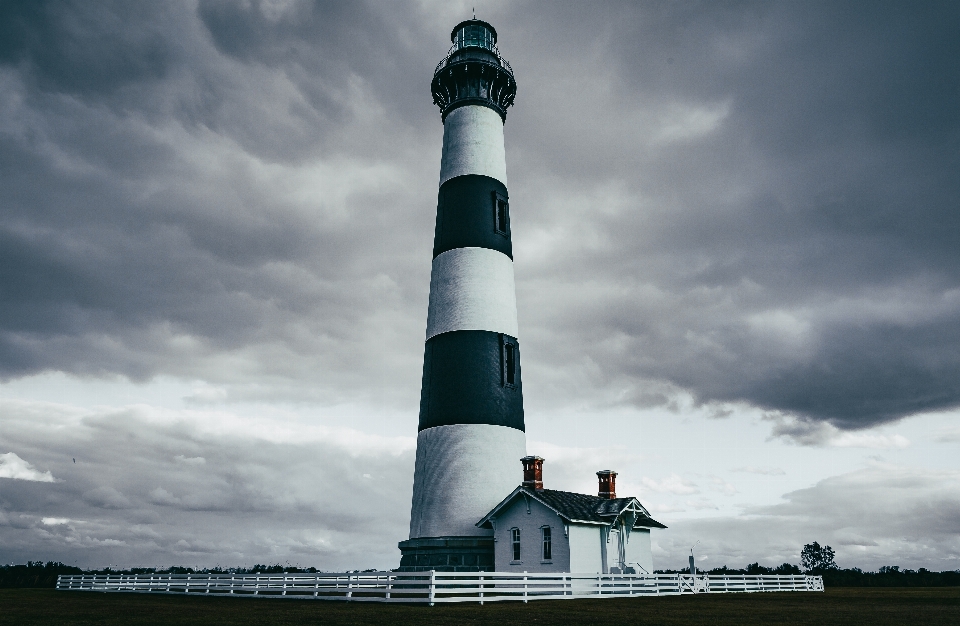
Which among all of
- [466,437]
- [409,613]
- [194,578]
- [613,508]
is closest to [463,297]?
[466,437]

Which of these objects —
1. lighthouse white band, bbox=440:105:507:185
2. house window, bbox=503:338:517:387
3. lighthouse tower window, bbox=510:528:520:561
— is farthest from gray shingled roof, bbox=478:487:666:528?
lighthouse white band, bbox=440:105:507:185

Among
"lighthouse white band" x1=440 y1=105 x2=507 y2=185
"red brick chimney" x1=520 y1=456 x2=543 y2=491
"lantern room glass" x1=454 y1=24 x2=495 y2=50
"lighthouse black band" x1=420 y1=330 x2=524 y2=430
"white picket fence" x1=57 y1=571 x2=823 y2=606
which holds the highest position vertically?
"lantern room glass" x1=454 y1=24 x2=495 y2=50

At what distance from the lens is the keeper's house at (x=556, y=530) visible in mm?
26172

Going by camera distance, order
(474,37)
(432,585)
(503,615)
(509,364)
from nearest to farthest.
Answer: (503,615)
(432,585)
(509,364)
(474,37)

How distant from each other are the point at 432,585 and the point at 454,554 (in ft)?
16.4

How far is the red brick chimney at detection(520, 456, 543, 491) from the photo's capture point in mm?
27844

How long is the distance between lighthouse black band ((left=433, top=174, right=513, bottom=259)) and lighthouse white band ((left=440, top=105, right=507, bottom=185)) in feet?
1.69

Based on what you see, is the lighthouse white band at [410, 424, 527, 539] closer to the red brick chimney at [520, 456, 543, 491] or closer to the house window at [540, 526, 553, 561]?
the red brick chimney at [520, 456, 543, 491]

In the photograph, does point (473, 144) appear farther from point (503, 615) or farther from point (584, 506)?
point (503, 615)

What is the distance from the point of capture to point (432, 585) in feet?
72.3

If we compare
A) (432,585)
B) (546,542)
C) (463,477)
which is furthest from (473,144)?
(432,585)

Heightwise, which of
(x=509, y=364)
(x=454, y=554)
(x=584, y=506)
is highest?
(x=509, y=364)

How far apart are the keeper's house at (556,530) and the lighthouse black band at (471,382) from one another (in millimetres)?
2612

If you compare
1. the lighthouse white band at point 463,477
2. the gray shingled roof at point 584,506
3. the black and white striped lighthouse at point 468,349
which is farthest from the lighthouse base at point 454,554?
the gray shingled roof at point 584,506
